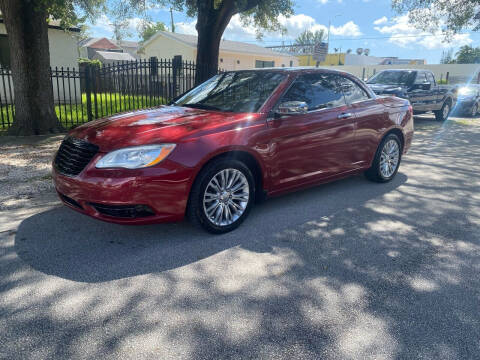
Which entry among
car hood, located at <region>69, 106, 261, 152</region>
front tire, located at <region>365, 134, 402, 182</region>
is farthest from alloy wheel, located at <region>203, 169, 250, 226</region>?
front tire, located at <region>365, 134, 402, 182</region>

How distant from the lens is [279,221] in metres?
4.47

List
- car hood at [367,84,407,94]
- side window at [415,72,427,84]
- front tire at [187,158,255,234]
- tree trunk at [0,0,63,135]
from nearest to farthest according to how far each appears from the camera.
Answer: front tire at [187,158,255,234]
tree trunk at [0,0,63,135]
car hood at [367,84,407,94]
side window at [415,72,427,84]

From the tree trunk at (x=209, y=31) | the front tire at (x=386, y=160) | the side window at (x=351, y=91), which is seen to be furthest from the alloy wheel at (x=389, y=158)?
the tree trunk at (x=209, y=31)

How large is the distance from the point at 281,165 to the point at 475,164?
17.7 ft

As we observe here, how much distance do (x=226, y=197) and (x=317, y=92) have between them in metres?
1.95

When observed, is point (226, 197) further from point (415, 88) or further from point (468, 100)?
point (468, 100)

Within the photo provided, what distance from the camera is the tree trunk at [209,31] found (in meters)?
11.1

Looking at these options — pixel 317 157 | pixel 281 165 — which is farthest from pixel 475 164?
pixel 281 165

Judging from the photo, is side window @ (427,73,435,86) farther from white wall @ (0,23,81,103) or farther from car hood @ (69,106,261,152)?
white wall @ (0,23,81,103)

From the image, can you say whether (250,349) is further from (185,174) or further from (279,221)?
(279,221)

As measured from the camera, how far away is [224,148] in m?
3.87

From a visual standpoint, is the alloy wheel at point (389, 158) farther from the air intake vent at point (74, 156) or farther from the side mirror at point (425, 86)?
the side mirror at point (425, 86)

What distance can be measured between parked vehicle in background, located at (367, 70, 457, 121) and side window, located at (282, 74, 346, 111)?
770cm

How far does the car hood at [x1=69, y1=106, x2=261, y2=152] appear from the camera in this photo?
12.0 feet
